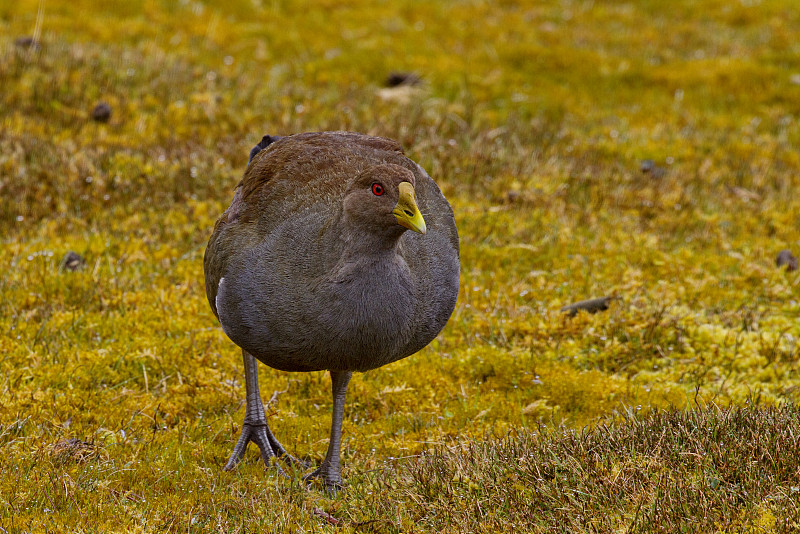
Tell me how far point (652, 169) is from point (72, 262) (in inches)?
324

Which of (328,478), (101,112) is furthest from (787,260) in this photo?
(101,112)

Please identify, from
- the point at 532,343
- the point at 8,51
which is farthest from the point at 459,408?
the point at 8,51

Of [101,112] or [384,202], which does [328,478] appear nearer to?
[384,202]

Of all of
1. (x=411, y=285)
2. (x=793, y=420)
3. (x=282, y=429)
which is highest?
(x=411, y=285)

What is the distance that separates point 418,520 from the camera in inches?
206

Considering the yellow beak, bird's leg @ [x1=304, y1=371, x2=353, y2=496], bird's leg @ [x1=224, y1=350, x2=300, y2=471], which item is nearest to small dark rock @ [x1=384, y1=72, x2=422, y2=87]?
bird's leg @ [x1=224, y1=350, x2=300, y2=471]

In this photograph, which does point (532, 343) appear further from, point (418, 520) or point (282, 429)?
point (418, 520)

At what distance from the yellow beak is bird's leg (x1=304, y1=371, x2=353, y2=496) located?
1.62m

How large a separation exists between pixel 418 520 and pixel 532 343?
317 cm

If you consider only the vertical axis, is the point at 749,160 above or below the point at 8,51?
below

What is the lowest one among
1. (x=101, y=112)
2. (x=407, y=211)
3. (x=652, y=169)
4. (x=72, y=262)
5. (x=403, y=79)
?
(x=652, y=169)

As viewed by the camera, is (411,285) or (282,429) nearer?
(411,285)

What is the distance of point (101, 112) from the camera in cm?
1230

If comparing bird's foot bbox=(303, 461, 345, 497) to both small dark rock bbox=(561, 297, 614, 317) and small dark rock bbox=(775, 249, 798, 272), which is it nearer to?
small dark rock bbox=(561, 297, 614, 317)
